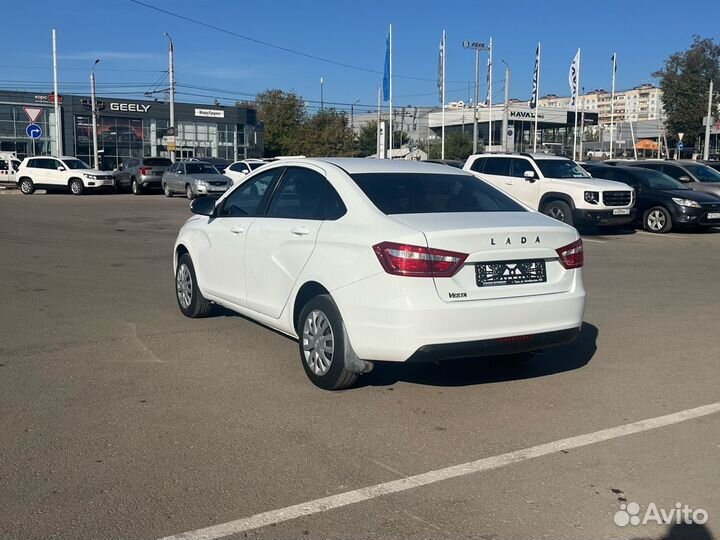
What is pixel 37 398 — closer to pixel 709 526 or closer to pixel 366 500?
pixel 366 500

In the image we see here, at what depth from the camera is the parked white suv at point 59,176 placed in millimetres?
34469

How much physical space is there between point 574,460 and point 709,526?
90 cm

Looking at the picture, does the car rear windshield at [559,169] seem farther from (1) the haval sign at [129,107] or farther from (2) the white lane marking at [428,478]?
(1) the haval sign at [129,107]

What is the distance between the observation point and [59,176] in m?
34.7

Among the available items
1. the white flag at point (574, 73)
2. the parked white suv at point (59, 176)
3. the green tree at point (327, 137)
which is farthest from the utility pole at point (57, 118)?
the white flag at point (574, 73)

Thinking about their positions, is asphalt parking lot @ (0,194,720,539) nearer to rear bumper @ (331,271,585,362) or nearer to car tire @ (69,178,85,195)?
rear bumper @ (331,271,585,362)

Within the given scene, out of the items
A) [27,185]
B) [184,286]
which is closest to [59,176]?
[27,185]

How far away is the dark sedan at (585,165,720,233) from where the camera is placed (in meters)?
18.5

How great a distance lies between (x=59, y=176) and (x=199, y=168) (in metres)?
7.38

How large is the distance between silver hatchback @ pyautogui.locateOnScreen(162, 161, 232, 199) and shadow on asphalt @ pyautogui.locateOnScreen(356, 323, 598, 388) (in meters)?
24.0

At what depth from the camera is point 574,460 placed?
447 cm

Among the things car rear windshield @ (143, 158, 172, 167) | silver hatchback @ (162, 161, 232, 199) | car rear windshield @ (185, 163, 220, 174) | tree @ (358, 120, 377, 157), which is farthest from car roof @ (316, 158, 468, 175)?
tree @ (358, 120, 377, 157)

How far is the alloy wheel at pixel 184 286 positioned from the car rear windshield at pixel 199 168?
79.7ft

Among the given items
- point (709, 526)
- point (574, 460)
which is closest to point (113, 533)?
point (574, 460)
